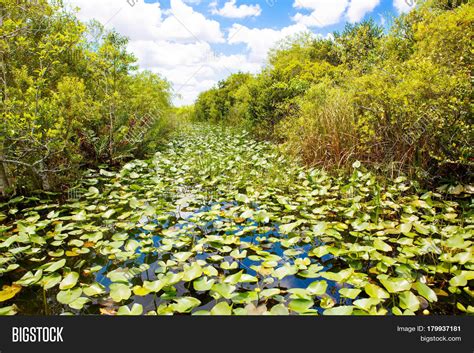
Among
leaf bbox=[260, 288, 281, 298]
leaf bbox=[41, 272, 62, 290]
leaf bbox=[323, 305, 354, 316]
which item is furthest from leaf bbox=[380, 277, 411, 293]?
leaf bbox=[41, 272, 62, 290]

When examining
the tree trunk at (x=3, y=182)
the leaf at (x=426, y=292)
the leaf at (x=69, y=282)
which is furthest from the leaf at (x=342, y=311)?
the tree trunk at (x=3, y=182)

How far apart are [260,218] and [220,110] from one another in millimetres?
16091

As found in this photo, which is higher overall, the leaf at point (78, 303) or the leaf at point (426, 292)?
the leaf at point (78, 303)

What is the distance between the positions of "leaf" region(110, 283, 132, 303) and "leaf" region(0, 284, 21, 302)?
60 cm

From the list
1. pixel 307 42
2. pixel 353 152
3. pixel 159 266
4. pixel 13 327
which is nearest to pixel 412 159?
pixel 353 152

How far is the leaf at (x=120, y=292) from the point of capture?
1.66 m

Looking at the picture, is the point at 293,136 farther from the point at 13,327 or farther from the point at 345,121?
the point at 13,327

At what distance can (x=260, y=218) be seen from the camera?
2.62 m

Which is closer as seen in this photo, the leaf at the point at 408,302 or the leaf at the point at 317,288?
the leaf at the point at 408,302

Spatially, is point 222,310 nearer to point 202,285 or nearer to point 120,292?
point 202,285

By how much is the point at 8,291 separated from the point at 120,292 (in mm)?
718

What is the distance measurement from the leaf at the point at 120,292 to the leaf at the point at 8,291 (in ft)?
1.97

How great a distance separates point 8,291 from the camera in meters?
1.81

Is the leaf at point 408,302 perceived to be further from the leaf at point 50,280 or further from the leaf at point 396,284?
the leaf at point 50,280
